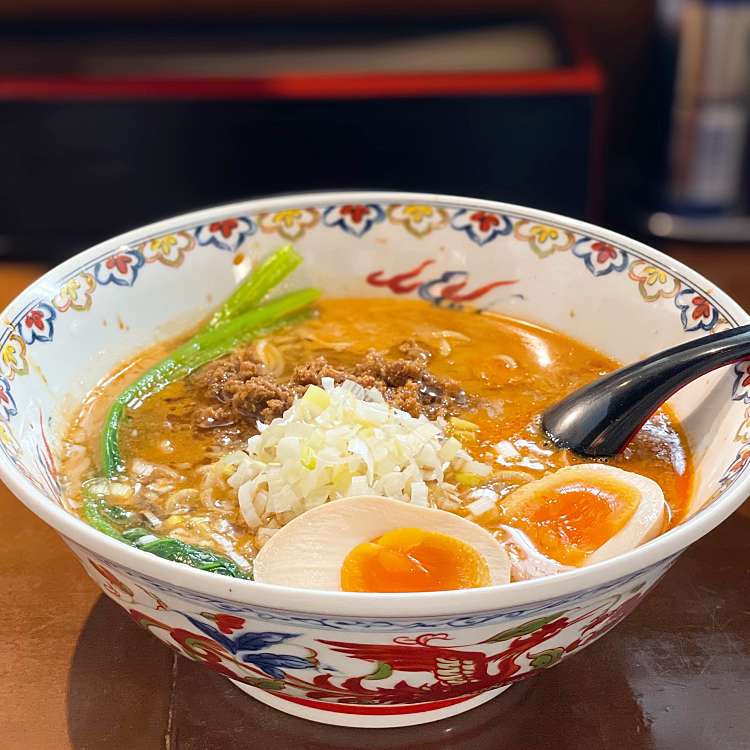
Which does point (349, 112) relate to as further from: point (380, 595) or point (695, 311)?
point (380, 595)

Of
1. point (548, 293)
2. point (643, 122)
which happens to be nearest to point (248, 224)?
point (548, 293)

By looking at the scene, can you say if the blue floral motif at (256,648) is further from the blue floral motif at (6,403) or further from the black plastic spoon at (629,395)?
the black plastic spoon at (629,395)

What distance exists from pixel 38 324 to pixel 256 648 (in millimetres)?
670

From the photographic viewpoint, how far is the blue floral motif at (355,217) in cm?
174

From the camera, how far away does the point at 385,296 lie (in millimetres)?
1808

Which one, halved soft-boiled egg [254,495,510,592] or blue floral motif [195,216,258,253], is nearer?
halved soft-boiled egg [254,495,510,592]

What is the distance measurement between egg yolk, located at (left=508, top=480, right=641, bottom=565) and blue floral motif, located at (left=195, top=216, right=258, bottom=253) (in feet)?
2.43

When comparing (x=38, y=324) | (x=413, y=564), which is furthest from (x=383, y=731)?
(x=38, y=324)

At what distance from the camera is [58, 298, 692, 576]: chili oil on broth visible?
4.28 feet

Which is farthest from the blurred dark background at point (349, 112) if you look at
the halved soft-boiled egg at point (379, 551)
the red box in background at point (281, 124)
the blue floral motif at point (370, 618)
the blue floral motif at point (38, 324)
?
the blue floral motif at point (370, 618)

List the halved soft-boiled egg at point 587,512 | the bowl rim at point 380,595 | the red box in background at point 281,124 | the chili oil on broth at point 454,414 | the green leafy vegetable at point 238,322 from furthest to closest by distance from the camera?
the red box in background at point 281,124, the green leafy vegetable at point 238,322, the chili oil on broth at point 454,414, the halved soft-boiled egg at point 587,512, the bowl rim at point 380,595

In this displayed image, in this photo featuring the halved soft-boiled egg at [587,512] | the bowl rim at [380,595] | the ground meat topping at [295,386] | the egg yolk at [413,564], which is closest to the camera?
the bowl rim at [380,595]

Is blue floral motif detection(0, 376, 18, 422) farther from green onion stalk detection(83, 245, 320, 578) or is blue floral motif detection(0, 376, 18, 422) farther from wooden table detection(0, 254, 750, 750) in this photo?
wooden table detection(0, 254, 750, 750)

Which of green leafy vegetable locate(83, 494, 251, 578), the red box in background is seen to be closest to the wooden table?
green leafy vegetable locate(83, 494, 251, 578)
